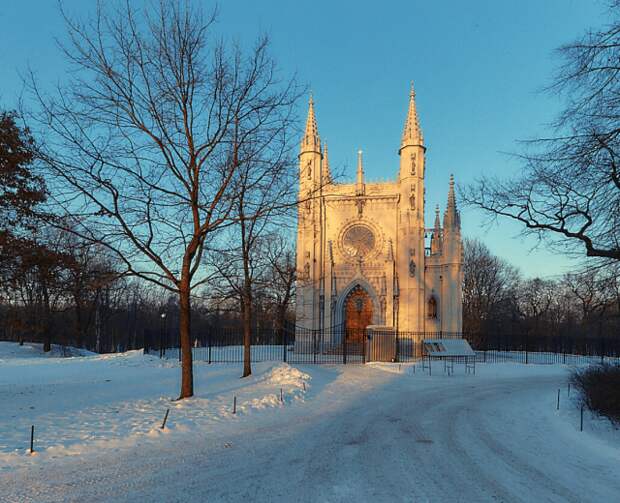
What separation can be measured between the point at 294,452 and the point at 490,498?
3.12 meters

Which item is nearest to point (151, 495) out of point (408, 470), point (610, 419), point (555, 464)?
point (408, 470)

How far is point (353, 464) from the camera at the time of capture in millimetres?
6688

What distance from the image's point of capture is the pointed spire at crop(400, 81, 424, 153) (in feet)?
115

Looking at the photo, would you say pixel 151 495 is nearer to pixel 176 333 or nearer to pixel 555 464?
pixel 555 464

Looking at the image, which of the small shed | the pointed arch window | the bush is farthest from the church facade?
the bush

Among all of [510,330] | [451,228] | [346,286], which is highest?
[451,228]

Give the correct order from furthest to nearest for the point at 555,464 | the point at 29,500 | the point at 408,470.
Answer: the point at 555,464, the point at 408,470, the point at 29,500

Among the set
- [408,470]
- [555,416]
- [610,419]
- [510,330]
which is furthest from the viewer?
[510,330]

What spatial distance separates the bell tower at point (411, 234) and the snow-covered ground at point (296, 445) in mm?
18708

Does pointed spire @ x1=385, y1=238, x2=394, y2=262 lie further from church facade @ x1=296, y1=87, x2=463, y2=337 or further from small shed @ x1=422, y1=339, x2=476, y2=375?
small shed @ x1=422, y1=339, x2=476, y2=375

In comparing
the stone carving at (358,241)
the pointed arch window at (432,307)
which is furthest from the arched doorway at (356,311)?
the pointed arch window at (432,307)

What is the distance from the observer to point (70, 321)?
36875 mm

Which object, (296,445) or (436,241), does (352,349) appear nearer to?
(436,241)

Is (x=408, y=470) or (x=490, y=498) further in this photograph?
(x=408, y=470)
